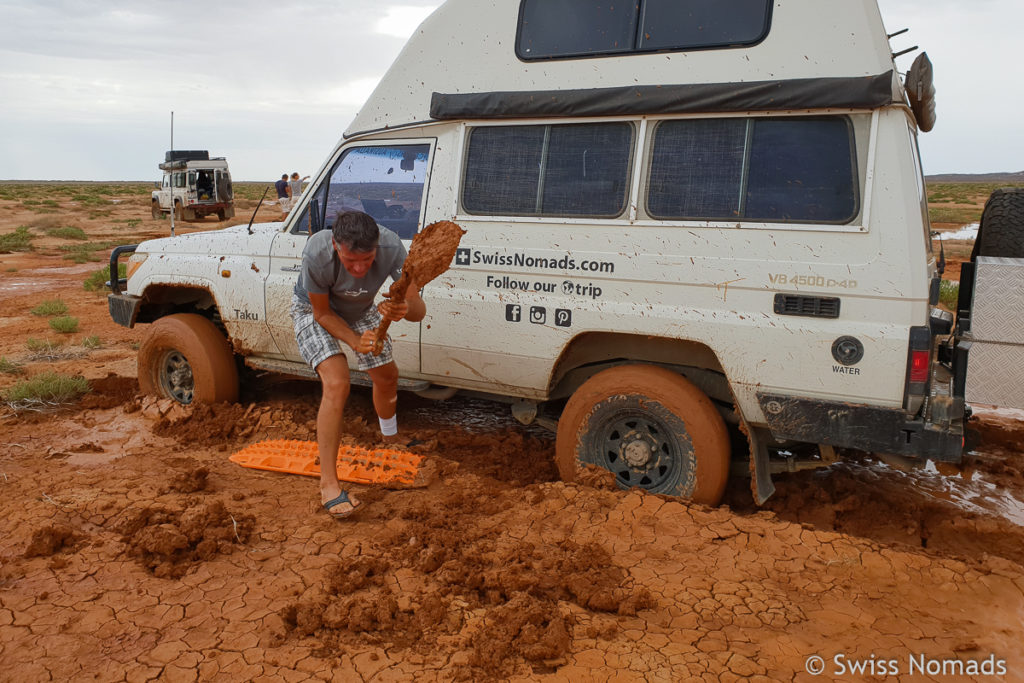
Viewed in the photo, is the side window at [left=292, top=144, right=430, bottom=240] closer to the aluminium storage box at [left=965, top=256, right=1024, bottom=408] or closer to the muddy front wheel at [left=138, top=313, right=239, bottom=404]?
the muddy front wheel at [left=138, top=313, right=239, bottom=404]

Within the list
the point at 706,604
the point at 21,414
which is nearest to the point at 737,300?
the point at 706,604

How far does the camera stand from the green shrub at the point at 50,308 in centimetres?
1073

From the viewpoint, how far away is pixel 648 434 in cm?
411

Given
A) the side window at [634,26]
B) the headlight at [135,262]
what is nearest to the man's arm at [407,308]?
the side window at [634,26]

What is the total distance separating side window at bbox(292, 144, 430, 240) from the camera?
4.76 m

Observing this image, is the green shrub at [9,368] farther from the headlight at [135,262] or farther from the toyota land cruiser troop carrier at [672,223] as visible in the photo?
the toyota land cruiser troop carrier at [672,223]

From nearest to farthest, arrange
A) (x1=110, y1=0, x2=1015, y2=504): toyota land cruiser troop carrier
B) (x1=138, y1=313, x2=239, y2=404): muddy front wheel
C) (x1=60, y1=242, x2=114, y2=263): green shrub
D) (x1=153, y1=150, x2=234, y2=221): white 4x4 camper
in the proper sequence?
(x1=110, y1=0, x2=1015, y2=504): toyota land cruiser troop carrier
(x1=138, y1=313, x2=239, y2=404): muddy front wheel
(x1=60, y1=242, x2=114, y2=263): green shrub
(x1=153, y1=150, x2=234, y2=221): white 4x4 camper

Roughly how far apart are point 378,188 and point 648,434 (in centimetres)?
235

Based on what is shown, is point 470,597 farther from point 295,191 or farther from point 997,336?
point 295,191

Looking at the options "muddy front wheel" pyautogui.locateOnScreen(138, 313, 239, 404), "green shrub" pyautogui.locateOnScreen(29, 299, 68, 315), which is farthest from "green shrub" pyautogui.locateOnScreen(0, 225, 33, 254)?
"muddy front wheel" pyautogui.locateOnScreen(138, 313, 239, 404)

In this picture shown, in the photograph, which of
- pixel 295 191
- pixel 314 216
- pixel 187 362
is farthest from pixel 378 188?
pixel 295 191

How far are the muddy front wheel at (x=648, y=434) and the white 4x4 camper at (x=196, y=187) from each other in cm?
2856

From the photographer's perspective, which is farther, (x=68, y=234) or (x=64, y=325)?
(x=68, y=234)

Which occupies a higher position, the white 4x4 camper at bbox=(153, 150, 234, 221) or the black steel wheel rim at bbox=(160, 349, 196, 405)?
the white 4x4 camper at bbox=(153, 150, 234, 221)
